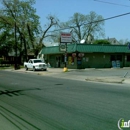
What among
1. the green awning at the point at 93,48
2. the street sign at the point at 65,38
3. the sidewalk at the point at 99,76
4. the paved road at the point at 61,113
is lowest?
the sidewalk at the point at 99,76

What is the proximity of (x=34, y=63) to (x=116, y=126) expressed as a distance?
33040 mm

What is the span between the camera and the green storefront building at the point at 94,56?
3959 centimetres

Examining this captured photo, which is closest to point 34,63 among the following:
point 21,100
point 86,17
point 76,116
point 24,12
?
point 24,12

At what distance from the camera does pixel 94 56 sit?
41.4 m

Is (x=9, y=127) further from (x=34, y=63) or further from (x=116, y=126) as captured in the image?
(x=34, y=63)

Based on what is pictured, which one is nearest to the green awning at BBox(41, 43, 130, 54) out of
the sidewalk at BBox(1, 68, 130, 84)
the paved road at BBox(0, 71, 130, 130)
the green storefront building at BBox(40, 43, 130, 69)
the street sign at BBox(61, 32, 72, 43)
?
the green storefront building at BBox(40, 43, 130, 69)

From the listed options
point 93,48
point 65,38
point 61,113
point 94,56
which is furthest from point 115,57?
point 61,113

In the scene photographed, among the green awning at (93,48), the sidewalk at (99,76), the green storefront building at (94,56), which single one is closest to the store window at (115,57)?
the green storefront building at (94,56)

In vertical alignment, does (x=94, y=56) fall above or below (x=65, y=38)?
below

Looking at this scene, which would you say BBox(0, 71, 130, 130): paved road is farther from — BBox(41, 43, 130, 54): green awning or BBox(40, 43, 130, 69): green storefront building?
BBox(40, 43, 130, 69): green storefront building

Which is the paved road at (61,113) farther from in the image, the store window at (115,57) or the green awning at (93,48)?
the store window at (115,57)

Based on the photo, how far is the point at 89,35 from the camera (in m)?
81.5

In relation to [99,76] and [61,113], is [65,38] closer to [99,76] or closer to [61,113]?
[99,76]

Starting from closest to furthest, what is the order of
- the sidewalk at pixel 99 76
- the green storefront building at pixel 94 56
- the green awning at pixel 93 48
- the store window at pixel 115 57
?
the sidewalk at pixel 99 76
the green awning at pixel 93 48
the green storefront building at pixel 94 56
the store window at pixel 115 57
